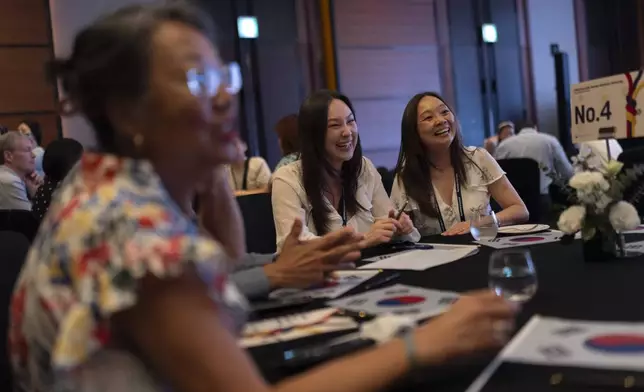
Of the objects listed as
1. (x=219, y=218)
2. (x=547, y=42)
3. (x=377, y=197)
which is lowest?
(x=377, y=197)

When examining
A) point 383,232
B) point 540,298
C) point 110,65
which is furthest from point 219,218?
point 383,232

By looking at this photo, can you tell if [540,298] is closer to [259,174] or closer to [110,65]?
[110,65]

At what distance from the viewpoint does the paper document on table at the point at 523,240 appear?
2.10 metres

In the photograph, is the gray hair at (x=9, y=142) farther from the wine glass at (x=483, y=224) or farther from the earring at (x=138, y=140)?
the earring at (x=138, y=140)

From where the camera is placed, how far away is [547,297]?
1.38m

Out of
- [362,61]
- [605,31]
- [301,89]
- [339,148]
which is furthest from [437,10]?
[339,148]

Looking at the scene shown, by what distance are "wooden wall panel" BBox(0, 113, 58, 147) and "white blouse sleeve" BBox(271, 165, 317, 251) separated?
481 cm

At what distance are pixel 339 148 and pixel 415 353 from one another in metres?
2.03

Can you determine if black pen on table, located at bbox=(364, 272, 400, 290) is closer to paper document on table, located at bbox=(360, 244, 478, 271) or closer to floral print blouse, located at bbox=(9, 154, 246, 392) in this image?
paper document on table, located at bbox=(360, 244, 478, 271)

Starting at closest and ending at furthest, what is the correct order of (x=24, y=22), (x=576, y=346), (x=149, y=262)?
(x=149, y=262), (x=576, y=346), (x=24, y=22)

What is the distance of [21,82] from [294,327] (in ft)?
21.3

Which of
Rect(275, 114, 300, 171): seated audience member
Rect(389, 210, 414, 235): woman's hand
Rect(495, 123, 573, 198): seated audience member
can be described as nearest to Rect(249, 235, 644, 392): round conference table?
Rect(389, 210, 414, 235): woman's hand

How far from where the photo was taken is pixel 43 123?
6938mm

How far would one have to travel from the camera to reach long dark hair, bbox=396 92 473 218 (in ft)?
9.96
